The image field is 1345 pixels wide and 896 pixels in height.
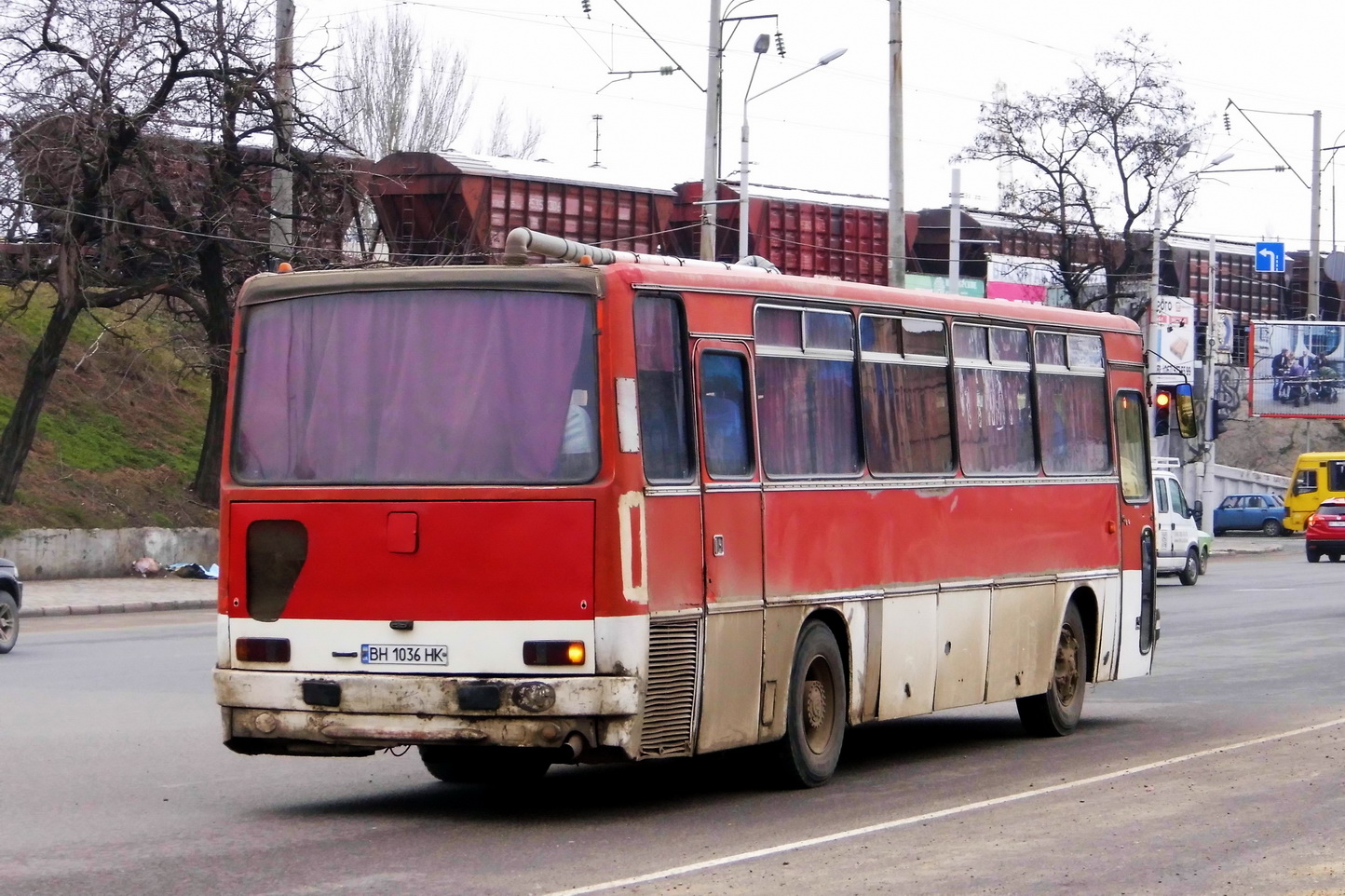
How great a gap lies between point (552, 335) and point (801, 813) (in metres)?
2.69

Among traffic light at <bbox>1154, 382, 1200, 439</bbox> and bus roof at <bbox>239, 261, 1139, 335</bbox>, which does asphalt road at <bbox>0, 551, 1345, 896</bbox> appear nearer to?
traffic light at <bbox>1154, 382, 1200, 439</bbox>

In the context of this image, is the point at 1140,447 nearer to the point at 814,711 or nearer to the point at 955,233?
the point at 814,711

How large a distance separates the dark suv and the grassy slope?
486 inches

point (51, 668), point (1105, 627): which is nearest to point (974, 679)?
point (1105, 627)

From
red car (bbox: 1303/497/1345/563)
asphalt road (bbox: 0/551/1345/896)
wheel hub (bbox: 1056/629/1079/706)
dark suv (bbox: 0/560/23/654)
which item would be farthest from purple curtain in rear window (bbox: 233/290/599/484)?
red car (bbox: 1303/497/1345/563)

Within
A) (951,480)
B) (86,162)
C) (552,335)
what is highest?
(86,162)

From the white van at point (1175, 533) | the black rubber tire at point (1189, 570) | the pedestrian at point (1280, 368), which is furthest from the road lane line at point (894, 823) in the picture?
the pedestrian at point (1280, 368)

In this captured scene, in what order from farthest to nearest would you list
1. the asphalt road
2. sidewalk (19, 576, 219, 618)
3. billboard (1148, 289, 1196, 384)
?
billboard (1148, 289, 1196, 384) < sidewalk (19, 576, 219, 618) < the asphalt road

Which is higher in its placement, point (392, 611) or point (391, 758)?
point (392, 611)

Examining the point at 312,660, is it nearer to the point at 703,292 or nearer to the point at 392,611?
the point at 392,611

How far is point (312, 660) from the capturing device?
930cm

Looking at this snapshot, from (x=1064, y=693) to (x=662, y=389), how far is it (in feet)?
17.7

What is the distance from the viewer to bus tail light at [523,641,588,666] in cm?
887

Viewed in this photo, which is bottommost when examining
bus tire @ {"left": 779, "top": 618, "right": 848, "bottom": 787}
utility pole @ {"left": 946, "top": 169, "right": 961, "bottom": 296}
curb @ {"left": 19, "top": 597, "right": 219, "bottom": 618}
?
curb @ {"left": 19, "top": 597, "right": 219, "bottom": 618}
